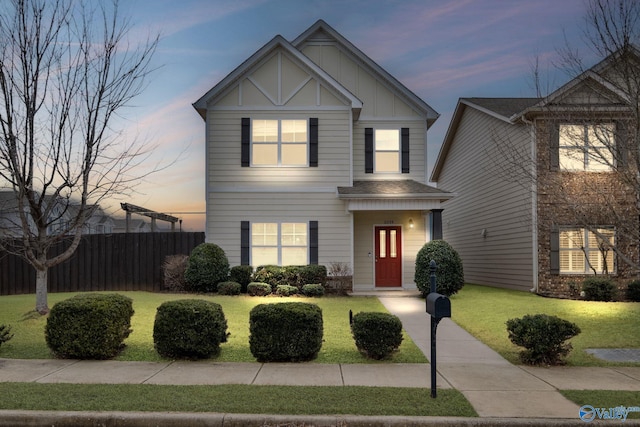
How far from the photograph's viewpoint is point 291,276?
1709cm

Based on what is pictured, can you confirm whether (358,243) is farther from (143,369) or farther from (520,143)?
(143,369)

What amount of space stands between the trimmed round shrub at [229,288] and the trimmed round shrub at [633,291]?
41.0 ft

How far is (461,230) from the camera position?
25672 mm

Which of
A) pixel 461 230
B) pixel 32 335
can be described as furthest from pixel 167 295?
pixel 461 230

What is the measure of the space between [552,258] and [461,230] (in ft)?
26.9

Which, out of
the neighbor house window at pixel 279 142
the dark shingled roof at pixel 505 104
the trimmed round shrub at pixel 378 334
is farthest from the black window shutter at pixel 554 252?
the trimmed round shrub at pixel 378 334

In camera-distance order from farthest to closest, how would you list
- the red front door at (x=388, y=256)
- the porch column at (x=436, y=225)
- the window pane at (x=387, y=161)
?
the window pane at (x=387, y=161)
the red front door at (x=388, y=256)
the porch column at (x=436, y=225)

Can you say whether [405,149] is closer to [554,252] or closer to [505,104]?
[505,104]

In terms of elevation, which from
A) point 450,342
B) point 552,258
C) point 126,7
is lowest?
point 450,342

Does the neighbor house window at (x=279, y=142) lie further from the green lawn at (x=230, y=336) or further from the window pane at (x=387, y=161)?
the green lawn at (x=230, y=336)

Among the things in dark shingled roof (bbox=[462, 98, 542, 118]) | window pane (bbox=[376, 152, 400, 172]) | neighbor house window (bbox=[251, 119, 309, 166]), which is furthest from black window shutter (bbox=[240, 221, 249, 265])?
dark shingled roof (bbox=[462, 98, 542, 118])

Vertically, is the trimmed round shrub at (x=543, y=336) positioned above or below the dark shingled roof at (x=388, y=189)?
below

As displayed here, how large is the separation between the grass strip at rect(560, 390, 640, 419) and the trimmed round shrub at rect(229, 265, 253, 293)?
38.9ft

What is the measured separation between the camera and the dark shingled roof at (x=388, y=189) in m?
17.5
